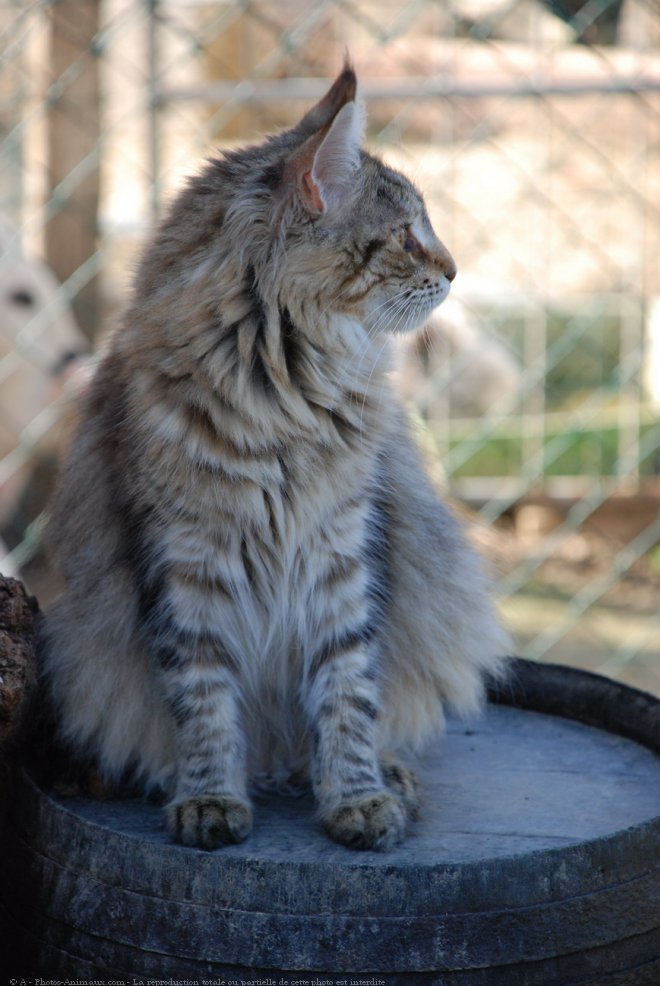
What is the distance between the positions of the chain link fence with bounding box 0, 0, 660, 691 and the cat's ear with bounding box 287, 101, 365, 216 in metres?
1.60

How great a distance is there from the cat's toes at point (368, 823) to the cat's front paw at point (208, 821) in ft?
0.40

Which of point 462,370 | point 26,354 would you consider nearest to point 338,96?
point 26,354

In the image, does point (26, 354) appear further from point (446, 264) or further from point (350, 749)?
point (350, 749)

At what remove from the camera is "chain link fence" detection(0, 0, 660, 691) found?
12.5 feet

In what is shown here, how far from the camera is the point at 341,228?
5.66ft

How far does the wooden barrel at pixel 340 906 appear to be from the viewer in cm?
134

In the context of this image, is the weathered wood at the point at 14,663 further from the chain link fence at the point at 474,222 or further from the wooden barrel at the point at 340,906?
the chain link fence at the point at 474,222

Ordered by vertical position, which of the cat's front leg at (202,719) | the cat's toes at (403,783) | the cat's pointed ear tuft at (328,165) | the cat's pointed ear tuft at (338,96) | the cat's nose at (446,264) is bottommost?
the cat's toes at (403,783)

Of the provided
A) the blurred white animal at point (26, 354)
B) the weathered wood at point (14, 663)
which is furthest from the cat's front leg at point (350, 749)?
the blurred white animal at point (26, 354)

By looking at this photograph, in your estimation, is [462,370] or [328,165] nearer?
[328,165]

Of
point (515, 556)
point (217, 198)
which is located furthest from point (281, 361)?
point (515, 556)

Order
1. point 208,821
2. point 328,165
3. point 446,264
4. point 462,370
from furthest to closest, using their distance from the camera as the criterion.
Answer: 1. point 462,370
2. point 446,264
3. point 328,165
4. point 208,821

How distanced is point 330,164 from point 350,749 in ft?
2.78

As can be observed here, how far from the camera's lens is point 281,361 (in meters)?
1.71
